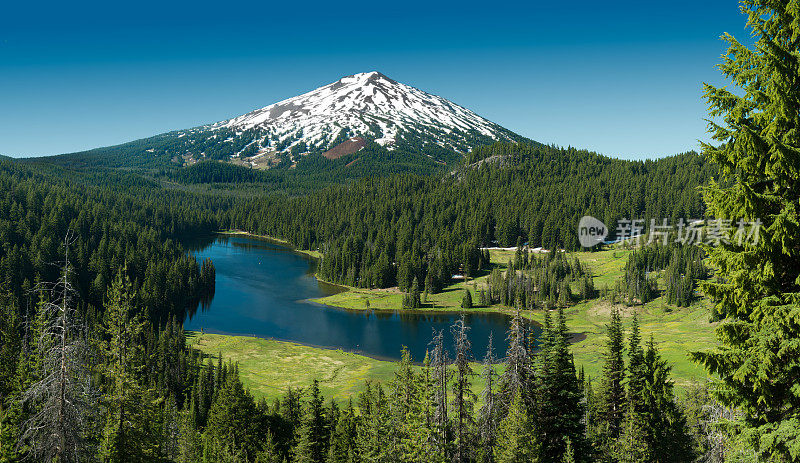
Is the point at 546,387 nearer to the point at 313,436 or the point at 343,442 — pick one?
the point at 343,442

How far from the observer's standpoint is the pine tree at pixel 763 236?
11.8 m

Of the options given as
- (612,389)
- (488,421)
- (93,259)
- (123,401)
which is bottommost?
(612,389)

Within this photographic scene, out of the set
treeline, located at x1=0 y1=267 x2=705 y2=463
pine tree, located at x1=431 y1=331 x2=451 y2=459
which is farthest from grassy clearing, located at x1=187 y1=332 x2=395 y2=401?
pine tree, located at x1=431 y1=331 x2=451 y2=459

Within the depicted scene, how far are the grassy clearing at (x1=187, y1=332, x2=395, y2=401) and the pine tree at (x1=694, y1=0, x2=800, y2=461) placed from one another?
239ft

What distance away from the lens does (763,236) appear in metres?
11.8

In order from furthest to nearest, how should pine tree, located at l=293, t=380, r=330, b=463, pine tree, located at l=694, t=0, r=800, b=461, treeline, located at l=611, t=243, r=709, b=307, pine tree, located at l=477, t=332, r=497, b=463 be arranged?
1. treeline, located at l=611, t=243, r=709, b=307
2. pine tree, located at l=293, t=380, r=330, b=463
3. pine tree, located at l=477, t=332, r=497, b=463
4. pine tree, located at l=694, t=0, r=800, b=461

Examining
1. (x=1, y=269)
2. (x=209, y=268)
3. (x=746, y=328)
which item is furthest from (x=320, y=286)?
(x=746, y=328)

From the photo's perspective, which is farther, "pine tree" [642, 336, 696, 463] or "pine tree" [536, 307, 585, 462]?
"pine tree" [642, 336, 696, 463]

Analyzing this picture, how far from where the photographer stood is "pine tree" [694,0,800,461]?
11773mm

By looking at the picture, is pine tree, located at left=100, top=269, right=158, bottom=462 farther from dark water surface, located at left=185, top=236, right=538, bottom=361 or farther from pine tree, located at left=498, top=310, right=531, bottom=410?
dark water surface, located at left=185, top=236, right=538, bottom=361

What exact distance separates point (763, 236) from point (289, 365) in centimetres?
9598

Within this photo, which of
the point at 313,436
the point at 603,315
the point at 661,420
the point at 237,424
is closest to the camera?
the point at 661,420

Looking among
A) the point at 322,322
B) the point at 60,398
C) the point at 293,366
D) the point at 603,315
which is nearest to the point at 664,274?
the point at 603,315

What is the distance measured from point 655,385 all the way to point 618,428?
743 centimetres
